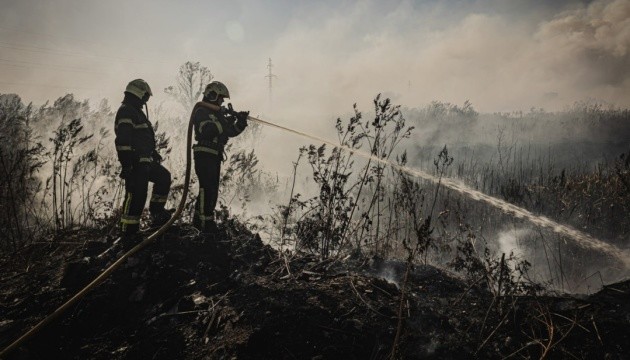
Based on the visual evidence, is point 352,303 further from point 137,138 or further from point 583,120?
point 583,120

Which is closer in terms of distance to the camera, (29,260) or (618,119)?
(29,260)

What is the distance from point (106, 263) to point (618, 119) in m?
24.9

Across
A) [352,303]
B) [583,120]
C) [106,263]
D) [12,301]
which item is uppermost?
[583,120]

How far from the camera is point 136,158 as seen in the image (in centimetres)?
444

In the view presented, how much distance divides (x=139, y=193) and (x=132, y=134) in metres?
0.81

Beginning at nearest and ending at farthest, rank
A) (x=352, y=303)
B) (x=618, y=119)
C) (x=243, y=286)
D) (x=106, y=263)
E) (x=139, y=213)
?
(x=352, y=303) → (x=243, y=286) → (x=106, y=263) → (x=139, y=213) → (x=618, y=119)

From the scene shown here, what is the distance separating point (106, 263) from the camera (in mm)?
3576

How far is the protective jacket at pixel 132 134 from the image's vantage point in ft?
14.1

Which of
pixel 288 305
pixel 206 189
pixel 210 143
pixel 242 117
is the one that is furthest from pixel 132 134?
pixel 288 305

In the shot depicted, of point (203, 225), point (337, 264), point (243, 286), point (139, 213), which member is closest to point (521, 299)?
point (337, 264)

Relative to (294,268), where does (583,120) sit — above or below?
above

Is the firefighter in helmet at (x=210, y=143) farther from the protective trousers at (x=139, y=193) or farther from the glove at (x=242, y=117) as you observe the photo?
the protective trousers at (x=139, y=193)

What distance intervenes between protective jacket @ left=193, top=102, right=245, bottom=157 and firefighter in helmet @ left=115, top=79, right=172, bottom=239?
27.3 inches

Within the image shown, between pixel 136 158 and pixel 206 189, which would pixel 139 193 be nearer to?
pixel 136 158
